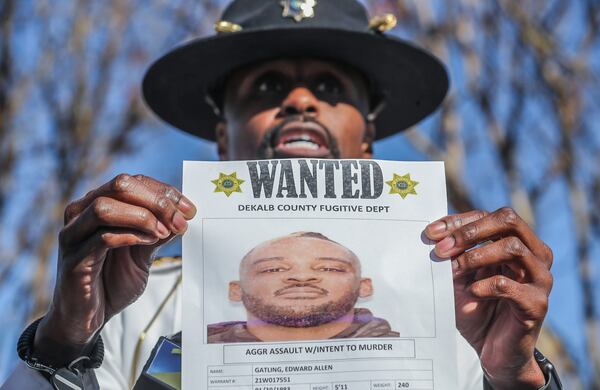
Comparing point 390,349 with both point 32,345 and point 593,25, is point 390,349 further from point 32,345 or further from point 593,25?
point 593,25

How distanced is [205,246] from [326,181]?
0.33 meters

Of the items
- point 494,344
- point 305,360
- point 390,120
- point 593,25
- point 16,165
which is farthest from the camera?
point 16,165

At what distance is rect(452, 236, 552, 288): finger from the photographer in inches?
83.2

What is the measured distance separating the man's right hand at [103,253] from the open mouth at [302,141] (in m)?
1.08

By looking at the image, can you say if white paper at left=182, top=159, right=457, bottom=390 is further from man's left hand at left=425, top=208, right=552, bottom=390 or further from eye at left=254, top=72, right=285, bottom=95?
eye at left=254, top=72, right=285, bottom=95

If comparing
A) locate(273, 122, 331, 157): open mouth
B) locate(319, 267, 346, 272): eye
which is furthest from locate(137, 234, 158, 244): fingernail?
locate(273, 122, 331, 157): open mouth

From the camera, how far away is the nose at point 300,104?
330cm

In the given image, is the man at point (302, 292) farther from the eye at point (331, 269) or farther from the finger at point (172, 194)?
the finger at point (172, 194)

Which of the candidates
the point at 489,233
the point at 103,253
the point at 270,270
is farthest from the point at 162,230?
the point at 489,233

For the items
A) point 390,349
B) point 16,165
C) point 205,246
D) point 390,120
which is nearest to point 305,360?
point 390,349

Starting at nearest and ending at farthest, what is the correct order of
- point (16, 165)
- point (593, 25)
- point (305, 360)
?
point (305, 360) → point (593, 25) → point (16, 165)

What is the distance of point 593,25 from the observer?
709 cm

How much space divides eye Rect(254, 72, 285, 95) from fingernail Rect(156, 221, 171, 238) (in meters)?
1.43

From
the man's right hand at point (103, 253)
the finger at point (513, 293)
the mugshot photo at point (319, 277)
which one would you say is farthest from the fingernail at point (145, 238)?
the finger at point (513, 293)
